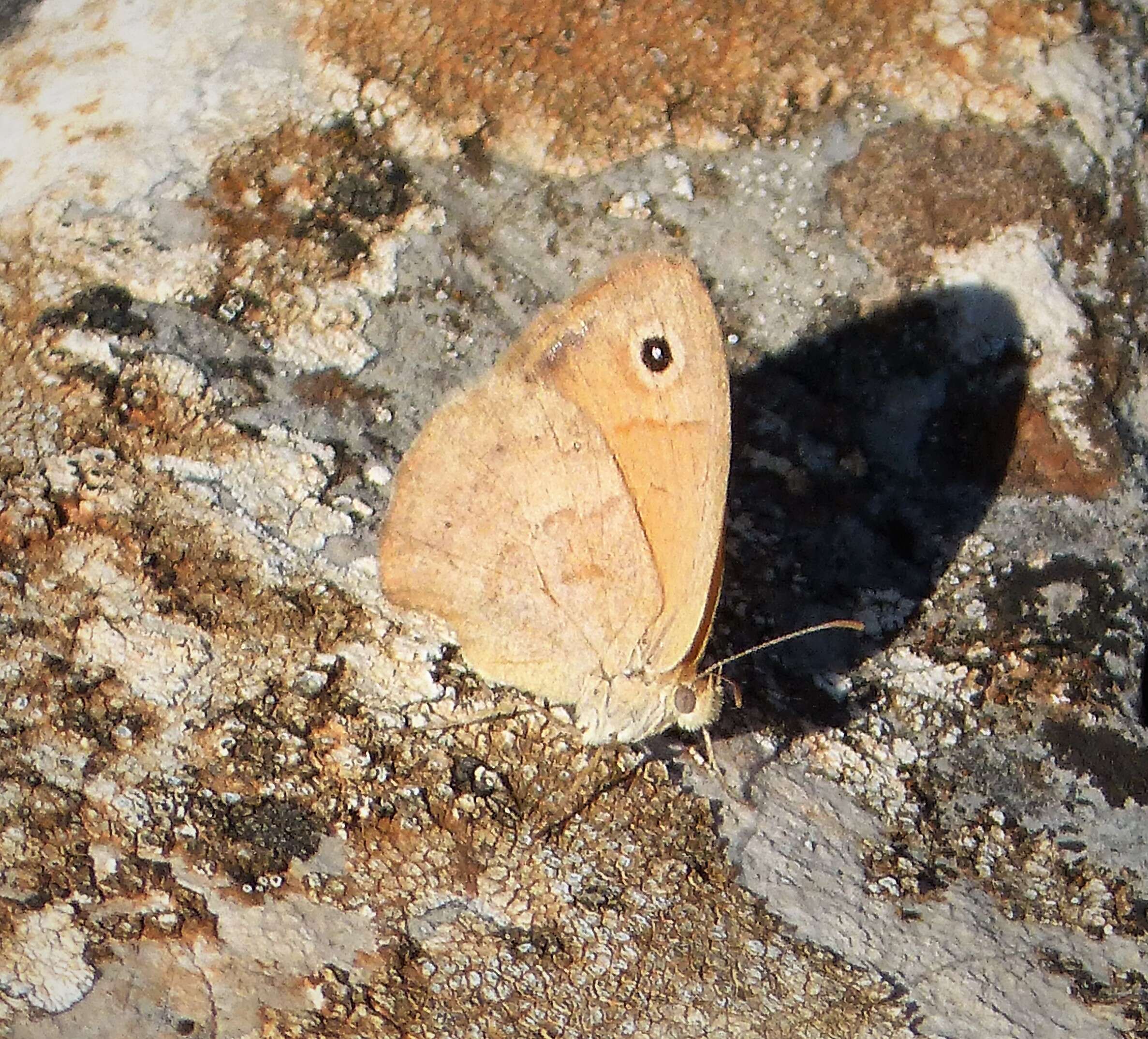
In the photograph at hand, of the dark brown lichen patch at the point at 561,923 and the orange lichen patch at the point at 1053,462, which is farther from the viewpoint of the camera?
the orange lichen patch at the point at 1053,462

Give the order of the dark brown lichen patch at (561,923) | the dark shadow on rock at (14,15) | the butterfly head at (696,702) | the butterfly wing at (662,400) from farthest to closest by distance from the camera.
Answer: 1. the dark shadow on rock at (14,15)
2. the dark brown lichen patch at (561,923)
3. the butterfly head at (696,702)
4. the butterfly wing at (662,400)

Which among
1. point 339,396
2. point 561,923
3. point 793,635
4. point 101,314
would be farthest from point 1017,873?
point 101,314

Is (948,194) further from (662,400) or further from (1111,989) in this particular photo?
(1111,989)

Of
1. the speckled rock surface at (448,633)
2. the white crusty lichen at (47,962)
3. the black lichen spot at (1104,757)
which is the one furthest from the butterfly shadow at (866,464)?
the white crusty lichen at (47,962)

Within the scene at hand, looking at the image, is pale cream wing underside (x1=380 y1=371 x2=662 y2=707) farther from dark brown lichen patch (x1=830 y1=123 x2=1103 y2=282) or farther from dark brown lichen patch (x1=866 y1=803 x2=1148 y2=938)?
dark brown lichen patch (x1=830 y1=123 x2=1103 y2=282)

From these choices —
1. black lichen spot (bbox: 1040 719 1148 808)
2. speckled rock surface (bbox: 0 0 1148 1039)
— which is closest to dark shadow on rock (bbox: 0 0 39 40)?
speckled rock surface (bbox: 0 0 1148 1039)

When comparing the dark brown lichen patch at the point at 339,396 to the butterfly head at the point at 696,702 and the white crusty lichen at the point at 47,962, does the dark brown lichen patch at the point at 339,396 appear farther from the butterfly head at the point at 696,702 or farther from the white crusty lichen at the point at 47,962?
the white crusty lichen at the point at 47,962

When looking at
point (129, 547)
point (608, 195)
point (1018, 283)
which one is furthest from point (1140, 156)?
point (129, 547)
